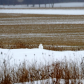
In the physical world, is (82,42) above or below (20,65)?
below

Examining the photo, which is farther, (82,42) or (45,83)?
(82,42)

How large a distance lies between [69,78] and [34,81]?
1186mm

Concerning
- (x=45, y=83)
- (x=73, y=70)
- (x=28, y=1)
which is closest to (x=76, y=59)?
(x=73, y=70)

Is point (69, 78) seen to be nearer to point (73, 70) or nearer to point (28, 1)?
point (73, 70)

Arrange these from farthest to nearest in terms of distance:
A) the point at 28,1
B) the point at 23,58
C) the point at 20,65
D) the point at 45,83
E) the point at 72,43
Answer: the point at 28,1, the point at 72,43, the point at 23,58, the point at 20,65, the point at 45,83

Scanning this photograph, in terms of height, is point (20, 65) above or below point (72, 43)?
above

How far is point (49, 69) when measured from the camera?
805 cm

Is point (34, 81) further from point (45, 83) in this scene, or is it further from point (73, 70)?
point (73, 70)

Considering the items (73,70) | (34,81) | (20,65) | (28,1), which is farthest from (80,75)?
(28,1)

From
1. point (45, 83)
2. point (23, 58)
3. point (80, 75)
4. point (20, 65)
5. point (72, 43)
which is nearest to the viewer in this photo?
point (45, 83)

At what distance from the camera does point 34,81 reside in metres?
7.45

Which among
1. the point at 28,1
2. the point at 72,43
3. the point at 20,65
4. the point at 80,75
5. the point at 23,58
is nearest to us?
the point at 80,75

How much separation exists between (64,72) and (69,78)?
37 cm

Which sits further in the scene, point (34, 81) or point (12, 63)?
point (12, 63)
